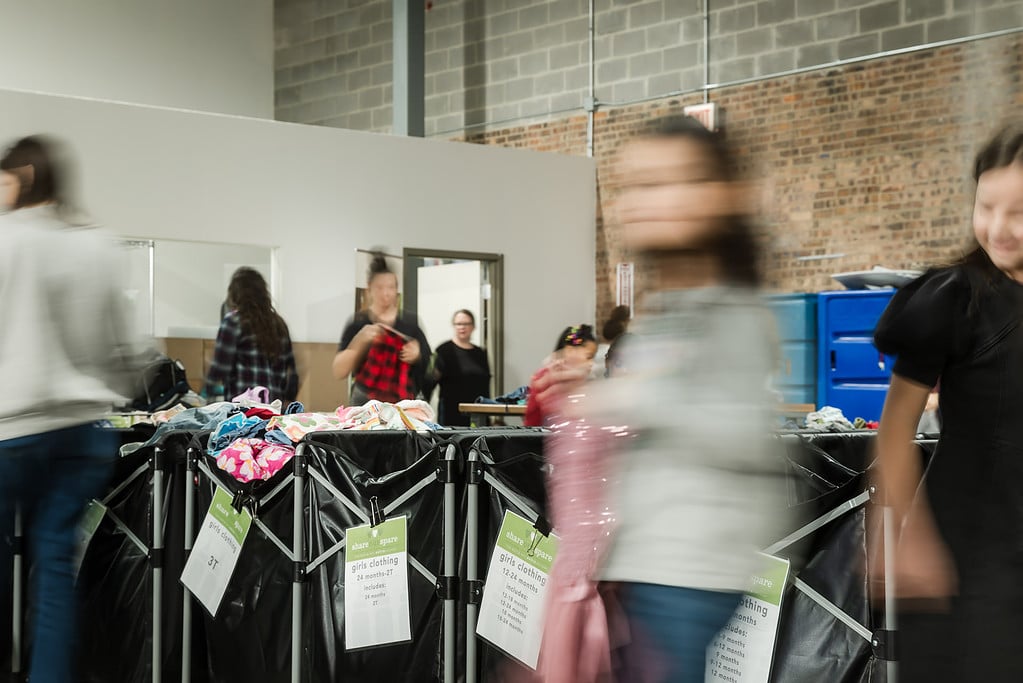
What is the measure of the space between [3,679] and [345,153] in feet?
21.1

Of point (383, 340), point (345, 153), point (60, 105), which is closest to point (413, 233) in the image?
point (345, 153)

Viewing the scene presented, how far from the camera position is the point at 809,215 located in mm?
10156

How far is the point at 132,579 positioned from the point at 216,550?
1.32ft

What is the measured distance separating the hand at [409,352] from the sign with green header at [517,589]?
2.61 metres

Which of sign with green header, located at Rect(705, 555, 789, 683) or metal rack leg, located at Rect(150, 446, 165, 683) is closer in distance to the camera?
sign with green header, located at Rect(705, 555, 789, 683)

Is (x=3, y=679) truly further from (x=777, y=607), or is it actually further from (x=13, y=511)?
(x=777, y=607)

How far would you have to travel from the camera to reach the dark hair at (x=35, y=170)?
9.49 ft

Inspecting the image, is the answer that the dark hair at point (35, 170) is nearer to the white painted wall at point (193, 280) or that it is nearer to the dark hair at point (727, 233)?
the dark hair at point (727, 233)

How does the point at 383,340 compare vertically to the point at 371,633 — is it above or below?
above

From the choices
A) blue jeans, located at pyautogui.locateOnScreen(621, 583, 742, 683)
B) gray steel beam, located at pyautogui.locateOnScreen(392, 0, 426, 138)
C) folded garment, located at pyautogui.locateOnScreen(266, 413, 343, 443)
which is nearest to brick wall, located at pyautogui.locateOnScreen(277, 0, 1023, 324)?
gray steel beam, located at pyautogui.locateOnScreen(392, 0, 426, 138)

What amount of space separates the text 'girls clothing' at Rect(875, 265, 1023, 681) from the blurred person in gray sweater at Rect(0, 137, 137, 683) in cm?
190

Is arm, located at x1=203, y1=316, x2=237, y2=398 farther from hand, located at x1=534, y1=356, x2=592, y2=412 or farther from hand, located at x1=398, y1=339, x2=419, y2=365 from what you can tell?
hand, located at x1=534, y1=356, x2=592, y2=412

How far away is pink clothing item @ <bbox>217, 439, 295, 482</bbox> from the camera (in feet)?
12.5

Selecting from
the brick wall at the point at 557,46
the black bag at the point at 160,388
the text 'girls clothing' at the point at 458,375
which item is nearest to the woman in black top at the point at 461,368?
the text 'girls clothing' at the point at 458,375
